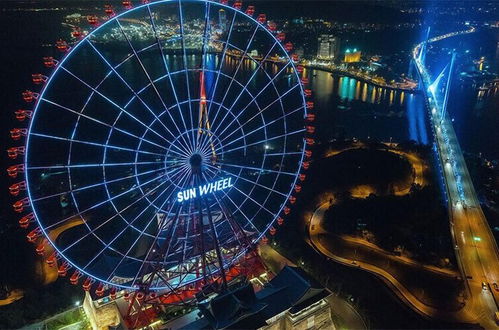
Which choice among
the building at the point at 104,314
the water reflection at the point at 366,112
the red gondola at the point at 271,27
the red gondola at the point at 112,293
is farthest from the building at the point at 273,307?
the water reflection at the point at 366,112

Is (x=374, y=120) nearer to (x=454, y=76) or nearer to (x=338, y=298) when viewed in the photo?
(x=454, y=76)

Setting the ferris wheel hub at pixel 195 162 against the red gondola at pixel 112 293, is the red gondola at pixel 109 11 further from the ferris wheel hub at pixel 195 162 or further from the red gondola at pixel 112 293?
the red gondola at pixel 112 293

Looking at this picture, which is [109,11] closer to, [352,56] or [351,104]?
[351,104]

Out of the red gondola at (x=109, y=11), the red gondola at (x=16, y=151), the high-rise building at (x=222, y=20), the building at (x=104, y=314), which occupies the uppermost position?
the red gondola at (x=109, y=11)

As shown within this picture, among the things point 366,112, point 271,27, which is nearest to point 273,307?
point 271,27

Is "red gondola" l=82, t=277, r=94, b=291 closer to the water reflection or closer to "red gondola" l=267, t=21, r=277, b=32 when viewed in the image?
"red gondola" l=267, t=21, r=277, b=32

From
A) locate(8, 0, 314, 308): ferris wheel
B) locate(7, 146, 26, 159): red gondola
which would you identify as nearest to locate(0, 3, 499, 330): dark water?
locate(8, 0, 314, 308): ferris wheel
